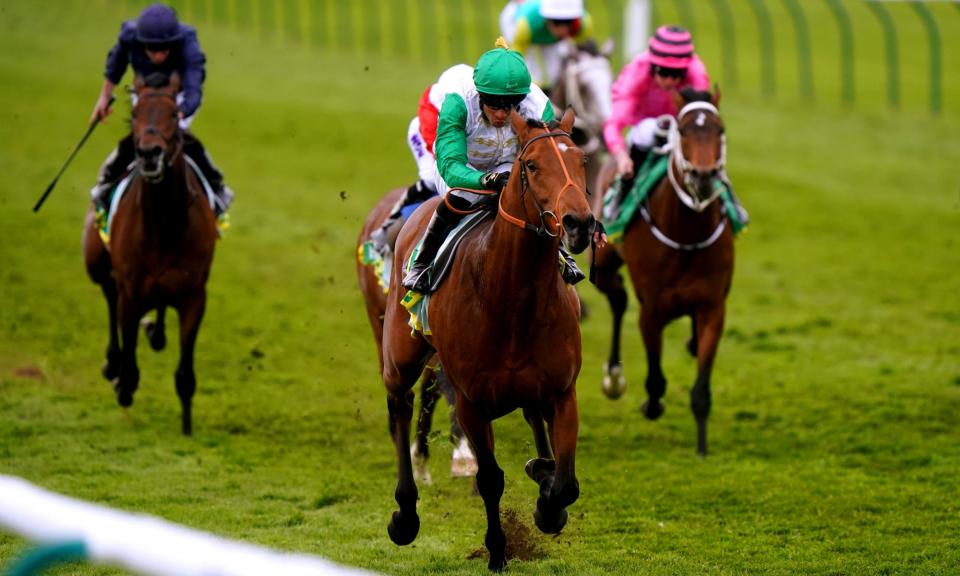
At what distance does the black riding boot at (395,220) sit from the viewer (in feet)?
26.4

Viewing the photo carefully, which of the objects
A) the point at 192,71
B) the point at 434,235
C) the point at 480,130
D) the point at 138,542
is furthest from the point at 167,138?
the point at 138,542

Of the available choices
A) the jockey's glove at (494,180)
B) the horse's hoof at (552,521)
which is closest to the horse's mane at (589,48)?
the jockey's glove at (494,180)

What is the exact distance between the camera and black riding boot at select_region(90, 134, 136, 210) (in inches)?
382

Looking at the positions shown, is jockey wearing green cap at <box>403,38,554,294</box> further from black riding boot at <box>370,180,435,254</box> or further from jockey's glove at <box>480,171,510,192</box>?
black riding boot at <box>370,180,435,254</box>

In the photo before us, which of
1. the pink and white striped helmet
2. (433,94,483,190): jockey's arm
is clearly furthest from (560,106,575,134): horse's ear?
the pink and white striped helmet

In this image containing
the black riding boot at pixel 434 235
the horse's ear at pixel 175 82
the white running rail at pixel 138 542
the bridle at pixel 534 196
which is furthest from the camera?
the horse's ear at pixel 175 82

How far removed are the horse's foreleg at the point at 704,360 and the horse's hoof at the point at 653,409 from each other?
19.5 inches

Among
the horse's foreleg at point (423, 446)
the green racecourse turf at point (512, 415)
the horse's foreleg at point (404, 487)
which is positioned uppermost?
the horse's foreleg at point (404, 487)

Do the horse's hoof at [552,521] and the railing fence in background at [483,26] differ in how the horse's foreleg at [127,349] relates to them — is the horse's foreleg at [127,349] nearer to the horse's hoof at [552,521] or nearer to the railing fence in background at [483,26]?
the horse's hoof at [552,521]

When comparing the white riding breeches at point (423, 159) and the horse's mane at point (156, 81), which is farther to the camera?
the horse's mane at point (156, 81)

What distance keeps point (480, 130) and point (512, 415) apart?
431 cm

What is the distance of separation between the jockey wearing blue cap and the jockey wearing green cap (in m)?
3.40

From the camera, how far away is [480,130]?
21.0 feet

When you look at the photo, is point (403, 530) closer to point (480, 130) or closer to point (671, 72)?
point (480, 130)
